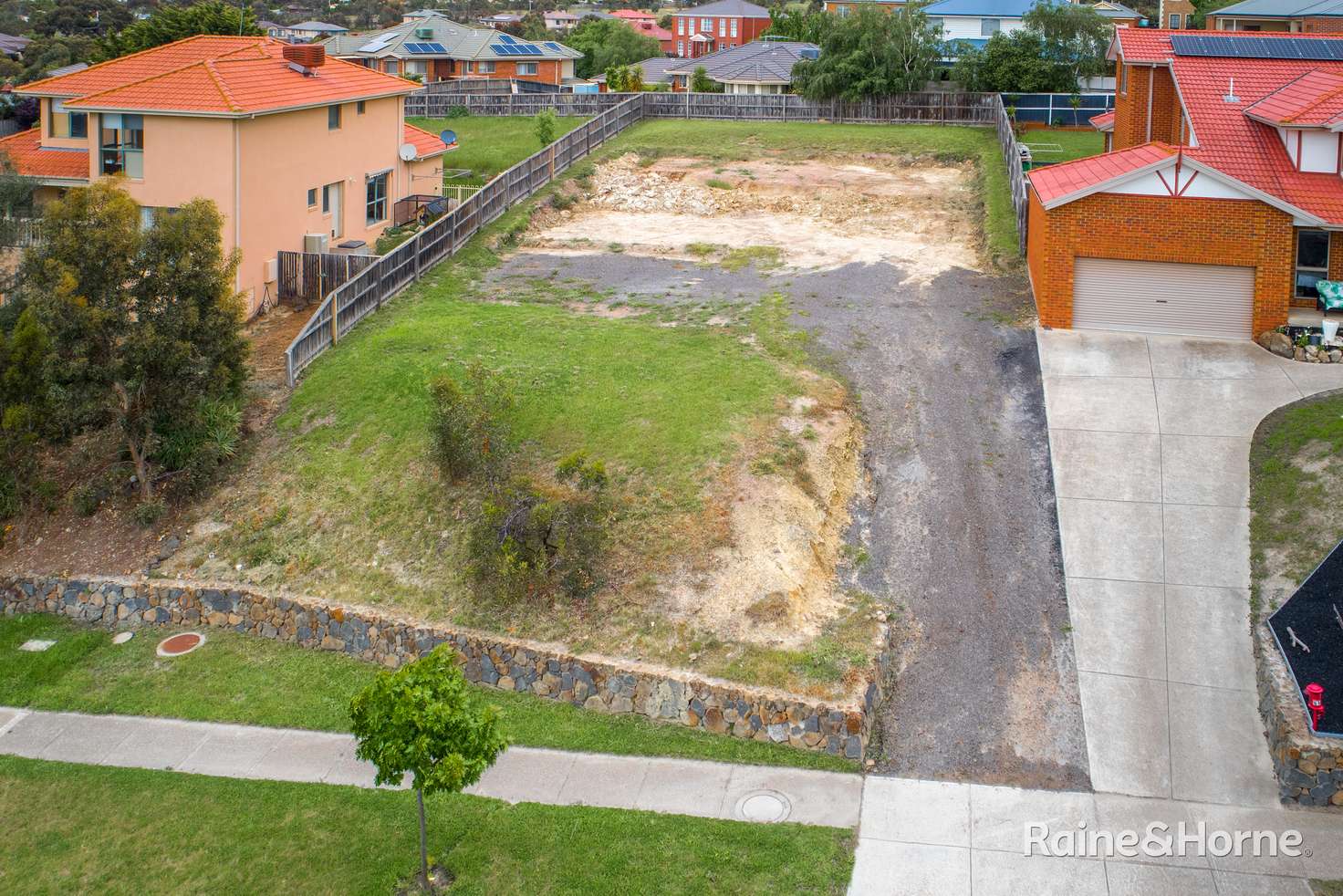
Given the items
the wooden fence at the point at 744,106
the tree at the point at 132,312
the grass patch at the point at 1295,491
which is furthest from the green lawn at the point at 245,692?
the wooden fence at the point at 744,106

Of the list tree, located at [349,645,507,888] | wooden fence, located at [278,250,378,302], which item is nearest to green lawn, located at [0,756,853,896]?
tree, located at [349,645,507,888]

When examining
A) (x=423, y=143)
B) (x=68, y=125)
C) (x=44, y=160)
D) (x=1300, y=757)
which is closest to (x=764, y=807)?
(x=1300, y=757)

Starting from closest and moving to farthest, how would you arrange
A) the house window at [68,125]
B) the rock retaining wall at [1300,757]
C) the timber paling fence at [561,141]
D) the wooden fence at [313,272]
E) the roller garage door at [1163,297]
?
the rock retaining wall at [1300,757] → the roller garage door at [1163,297] → the timber paling fence at [561,141] → the wooden fence at [313,272] → the house window at [68,125]

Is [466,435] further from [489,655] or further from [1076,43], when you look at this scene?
[1076,43]

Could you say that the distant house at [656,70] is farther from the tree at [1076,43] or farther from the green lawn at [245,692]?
the green lawn at [245,692]

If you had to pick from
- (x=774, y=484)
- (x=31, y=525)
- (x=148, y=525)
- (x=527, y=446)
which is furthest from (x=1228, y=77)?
(x=31, y=525)

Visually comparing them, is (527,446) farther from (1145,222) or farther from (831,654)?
(1145,222)
